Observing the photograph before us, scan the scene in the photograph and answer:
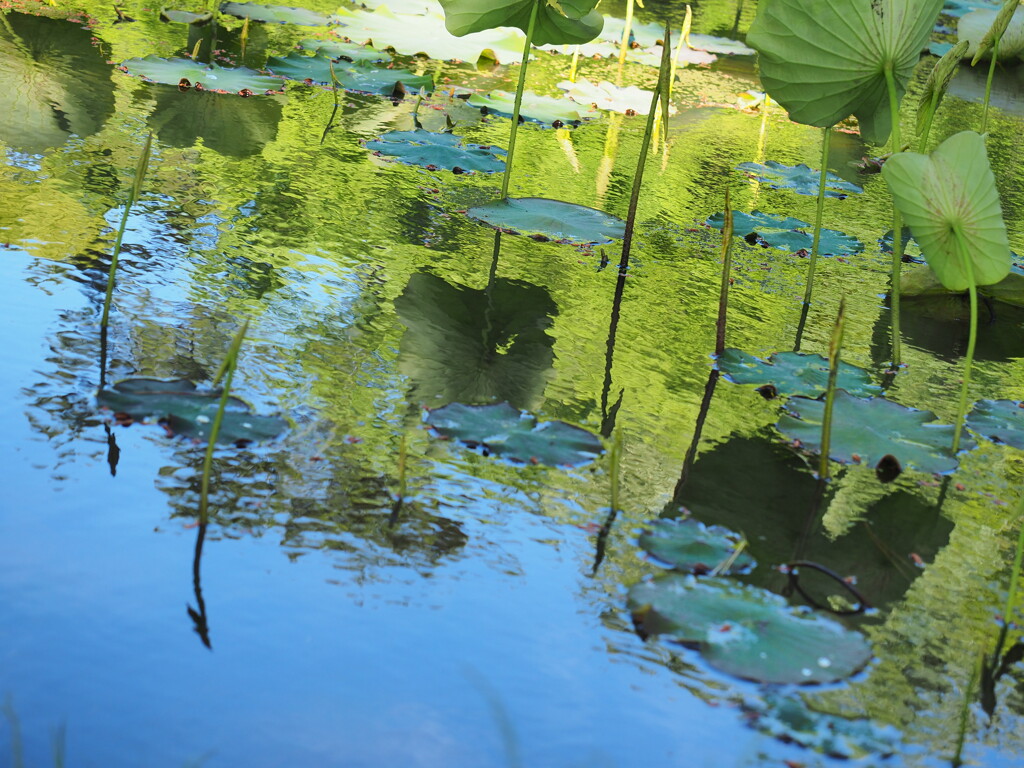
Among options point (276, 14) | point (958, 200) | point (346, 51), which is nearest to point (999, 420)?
point (958, 200)

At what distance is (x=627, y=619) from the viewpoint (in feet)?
5.66

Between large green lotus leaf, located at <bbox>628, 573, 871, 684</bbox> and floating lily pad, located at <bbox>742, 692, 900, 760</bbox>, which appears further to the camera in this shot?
large green lotus leaf, located at <bbox>628, 573, 871, 684</bbox>

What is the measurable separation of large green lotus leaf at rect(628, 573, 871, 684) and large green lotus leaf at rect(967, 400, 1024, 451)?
115 centimetres

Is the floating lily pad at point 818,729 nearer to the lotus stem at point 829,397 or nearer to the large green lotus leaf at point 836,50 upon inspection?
the lotus stem at point 829,397

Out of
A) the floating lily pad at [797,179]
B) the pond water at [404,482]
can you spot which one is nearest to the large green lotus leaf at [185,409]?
the pond water at [404,482]

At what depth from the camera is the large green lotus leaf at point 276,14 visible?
20.0ft

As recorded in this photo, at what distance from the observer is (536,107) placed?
17.3 feet

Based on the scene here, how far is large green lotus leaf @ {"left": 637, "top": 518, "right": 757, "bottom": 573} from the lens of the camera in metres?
1.88

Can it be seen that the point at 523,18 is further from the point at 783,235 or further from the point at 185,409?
the point at 185,409

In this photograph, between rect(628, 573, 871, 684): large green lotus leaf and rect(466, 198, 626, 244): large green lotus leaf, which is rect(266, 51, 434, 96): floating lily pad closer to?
rect(466, 198, 626, 244): large green lotus leaf

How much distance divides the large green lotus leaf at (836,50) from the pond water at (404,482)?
70 centimetres

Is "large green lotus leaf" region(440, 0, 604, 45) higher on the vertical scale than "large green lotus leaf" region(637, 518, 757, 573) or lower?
higher

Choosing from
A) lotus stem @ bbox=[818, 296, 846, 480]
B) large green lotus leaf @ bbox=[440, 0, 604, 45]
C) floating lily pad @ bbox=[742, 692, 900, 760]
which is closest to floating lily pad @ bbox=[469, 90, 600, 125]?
large green lotus leaf @ bbox=[440, 0, 604, 45]

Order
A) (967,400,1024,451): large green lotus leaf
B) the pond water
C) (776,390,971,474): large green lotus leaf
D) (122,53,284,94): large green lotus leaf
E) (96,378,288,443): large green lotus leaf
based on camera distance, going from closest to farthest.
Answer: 1. the pond water
2. (96,378,288,443): large green lotus leaf
3. (776,390,971,474): large green lotus leaf
4. (967,400,1024,451): large green lotus leaf
5. (122,53,284,94): large green lotus leaf
